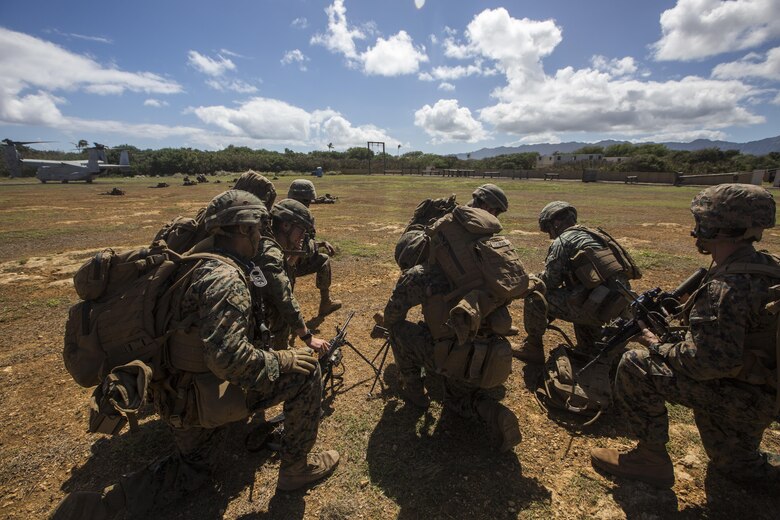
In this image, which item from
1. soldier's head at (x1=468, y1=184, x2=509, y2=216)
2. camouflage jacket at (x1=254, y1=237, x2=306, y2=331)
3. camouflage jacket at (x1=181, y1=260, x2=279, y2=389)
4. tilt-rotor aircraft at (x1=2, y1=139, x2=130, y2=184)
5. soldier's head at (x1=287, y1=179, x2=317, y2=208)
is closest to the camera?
camouflage jacket at (x1=181, y1=260, x2=279, y2=389)

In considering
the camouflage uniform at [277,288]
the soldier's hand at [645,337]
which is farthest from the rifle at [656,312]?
the camouflage uniform at [277,288]

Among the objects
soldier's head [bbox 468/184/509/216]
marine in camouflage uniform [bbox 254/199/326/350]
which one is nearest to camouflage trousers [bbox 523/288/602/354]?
soldier's head [bbox 468/184/509/216]

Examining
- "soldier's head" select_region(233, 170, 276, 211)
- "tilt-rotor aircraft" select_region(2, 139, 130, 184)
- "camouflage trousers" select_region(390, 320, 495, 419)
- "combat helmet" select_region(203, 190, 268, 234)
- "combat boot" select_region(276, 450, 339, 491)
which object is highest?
"tilt-rotor aircraft" select_region(2, 139, 130, 184)

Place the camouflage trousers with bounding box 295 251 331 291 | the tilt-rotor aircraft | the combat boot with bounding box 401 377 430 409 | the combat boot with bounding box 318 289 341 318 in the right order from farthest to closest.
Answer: the tilt-rotor aircraft → the combat boot with bounding box 318 289 341 318 → the camouflage trousers with bounding box 295 251 331 291 → the combat boot with bounding box 401 377 430 409

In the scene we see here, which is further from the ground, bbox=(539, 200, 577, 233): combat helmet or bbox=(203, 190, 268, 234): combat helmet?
bbox=(203, 190, 268, 234): combat helmet

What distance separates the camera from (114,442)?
11.4 ft

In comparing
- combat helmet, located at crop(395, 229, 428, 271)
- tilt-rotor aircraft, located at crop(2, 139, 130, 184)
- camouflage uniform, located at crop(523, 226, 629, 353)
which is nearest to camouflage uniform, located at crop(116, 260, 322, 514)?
combat helmet, located at crop(395, 229, 428, 271)

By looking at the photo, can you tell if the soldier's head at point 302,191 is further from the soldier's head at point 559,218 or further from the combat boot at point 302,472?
the combat boot at point 302,472

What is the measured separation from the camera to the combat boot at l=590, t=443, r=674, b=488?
9.61 ft

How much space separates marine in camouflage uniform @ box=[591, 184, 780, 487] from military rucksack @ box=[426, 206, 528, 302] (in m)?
1.12

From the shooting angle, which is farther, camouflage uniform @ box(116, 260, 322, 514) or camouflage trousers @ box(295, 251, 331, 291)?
camouflage trousers @ box(295, 251, 331, 291)

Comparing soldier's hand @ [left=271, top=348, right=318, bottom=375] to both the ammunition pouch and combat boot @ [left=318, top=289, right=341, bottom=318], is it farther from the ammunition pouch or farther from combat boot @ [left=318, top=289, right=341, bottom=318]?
combat boot @ [left=318, top=289, right=341, bottom=318]

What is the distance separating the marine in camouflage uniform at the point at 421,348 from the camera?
11.1 feet

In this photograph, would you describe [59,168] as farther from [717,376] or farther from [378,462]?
[717,376]
